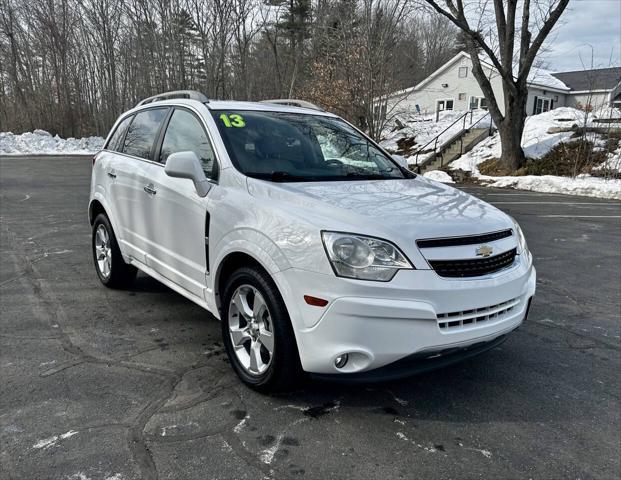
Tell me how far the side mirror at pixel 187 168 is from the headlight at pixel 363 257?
1.17 m

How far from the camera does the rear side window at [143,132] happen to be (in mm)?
4375

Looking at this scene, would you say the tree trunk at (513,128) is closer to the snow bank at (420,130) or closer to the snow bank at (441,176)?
the snow bank at (441,176)

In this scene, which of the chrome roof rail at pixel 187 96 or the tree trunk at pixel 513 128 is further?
the tree trunk at pixel 513 128

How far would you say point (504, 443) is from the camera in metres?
2.65

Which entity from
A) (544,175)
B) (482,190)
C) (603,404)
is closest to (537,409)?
(603,404)

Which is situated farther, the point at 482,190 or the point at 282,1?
the point at 282,1

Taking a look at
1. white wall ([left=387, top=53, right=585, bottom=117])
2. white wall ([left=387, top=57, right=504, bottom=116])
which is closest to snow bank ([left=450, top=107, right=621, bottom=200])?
white wall ([left=387, top=53, right=585, bottom=117])

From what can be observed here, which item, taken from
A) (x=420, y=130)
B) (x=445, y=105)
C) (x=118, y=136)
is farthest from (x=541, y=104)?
(x=118, y=136)

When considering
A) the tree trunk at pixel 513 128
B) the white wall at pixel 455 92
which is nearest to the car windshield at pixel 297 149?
the tree trunk at pixel 513 128

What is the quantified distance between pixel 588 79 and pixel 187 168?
32.6 metres

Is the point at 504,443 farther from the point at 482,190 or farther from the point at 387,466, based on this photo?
the point at 482,190

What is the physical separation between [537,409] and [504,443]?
51cm

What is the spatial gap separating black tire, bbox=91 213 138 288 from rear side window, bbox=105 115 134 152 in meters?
0.72

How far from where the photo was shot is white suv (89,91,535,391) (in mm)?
2541
